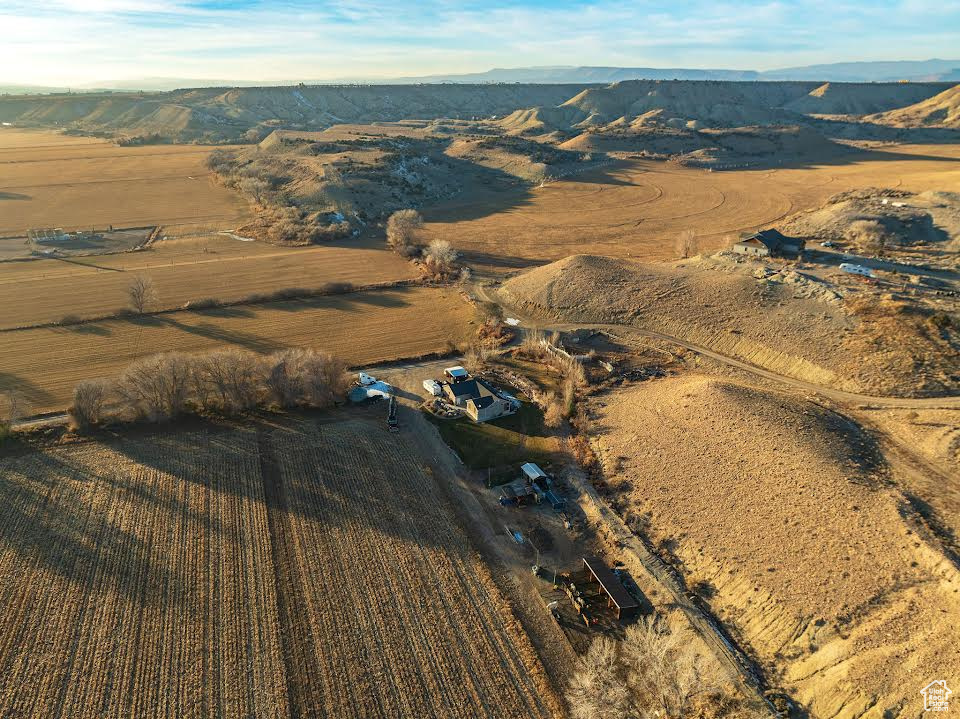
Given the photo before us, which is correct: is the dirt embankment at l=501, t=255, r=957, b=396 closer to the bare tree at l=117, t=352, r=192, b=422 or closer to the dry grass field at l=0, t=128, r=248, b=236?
the bare tree at l=117, t=352, r=192, b=422

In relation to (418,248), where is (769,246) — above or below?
above

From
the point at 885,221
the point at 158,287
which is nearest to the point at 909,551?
the point at 885,221

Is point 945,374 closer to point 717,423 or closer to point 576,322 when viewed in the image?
point 717,423

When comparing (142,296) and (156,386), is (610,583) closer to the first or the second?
(156,386)

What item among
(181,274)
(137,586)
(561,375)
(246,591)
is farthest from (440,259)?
(137,586)

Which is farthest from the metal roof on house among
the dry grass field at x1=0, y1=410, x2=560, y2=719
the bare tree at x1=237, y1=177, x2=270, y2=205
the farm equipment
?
the bare tree at x1=237, y1=177, x2=270, y2=205
